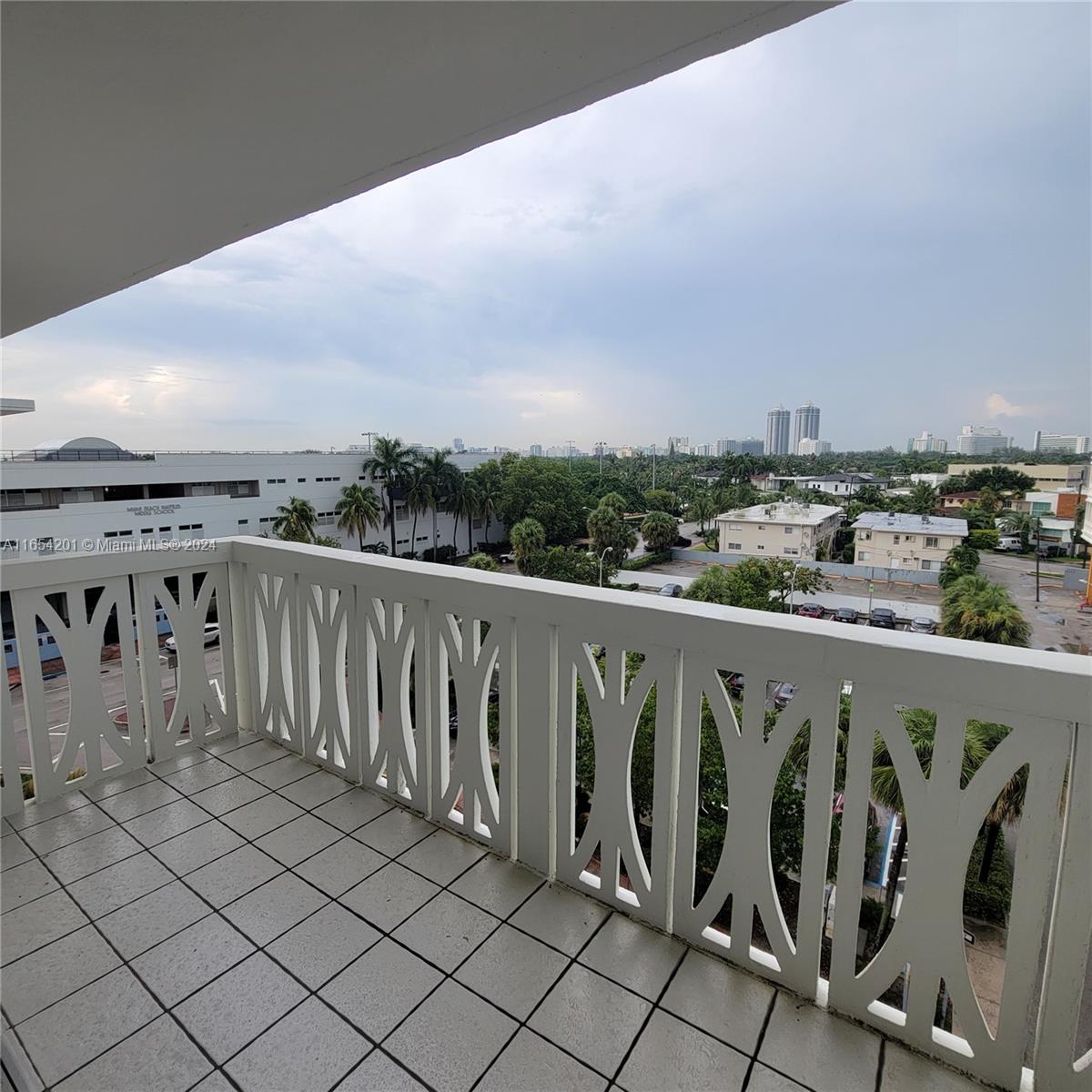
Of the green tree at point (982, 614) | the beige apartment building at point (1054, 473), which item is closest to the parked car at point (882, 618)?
the green tree at point (982, 614)

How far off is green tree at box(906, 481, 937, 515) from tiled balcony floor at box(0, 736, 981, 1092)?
49.8 inches

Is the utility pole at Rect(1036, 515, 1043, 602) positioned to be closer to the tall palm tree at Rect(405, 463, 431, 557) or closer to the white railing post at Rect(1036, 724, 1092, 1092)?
the white railing post at Rect(1036, 724, 1092, 1092)

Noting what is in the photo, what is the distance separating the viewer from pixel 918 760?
Answer: 1.27 meters

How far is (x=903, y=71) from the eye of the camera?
1.45m

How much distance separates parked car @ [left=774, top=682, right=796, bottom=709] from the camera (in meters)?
1.38

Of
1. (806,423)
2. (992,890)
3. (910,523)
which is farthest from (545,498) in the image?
(992,890)

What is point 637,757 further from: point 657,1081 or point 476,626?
point 657,1081

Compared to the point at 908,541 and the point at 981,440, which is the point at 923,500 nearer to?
the point at 908,541

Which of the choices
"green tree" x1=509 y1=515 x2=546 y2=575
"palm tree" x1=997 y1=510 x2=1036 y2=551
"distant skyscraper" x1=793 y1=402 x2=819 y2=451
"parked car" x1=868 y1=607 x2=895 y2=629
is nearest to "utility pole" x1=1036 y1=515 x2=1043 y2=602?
"palm tree" x1=997 y1=510 x2=1036 y2=551

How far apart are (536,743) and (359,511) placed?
1.53 m

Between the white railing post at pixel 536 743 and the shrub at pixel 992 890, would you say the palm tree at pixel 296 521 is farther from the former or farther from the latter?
the shrub at pixel 992 890

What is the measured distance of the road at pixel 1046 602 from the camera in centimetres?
115

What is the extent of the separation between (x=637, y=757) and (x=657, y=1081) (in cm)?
289

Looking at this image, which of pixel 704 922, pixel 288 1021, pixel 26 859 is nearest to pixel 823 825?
pixel 704 922
